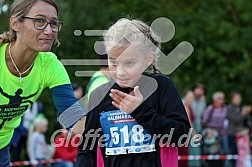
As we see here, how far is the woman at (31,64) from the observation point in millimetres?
4148

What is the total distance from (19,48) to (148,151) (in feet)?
3.72

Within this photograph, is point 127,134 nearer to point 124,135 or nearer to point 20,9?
point 124,135

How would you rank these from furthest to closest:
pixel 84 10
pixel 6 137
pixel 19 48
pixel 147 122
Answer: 1. pixel 84 10
2. pixel 6 137
3. pixel 19 48
4. pixel 147 122

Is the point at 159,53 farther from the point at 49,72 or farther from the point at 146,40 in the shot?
the point at 49,72

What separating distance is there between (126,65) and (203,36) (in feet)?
47.2

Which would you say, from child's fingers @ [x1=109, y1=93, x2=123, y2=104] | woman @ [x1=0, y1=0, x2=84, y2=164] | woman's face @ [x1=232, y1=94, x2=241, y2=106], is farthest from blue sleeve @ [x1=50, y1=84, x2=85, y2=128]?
woman's face @ [x1=232, y1=94, x2=241, y2=106]

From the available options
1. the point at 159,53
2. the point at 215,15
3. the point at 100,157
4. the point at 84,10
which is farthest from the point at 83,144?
the point at 215,15

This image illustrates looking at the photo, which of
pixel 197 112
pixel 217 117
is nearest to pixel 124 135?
pixel 217 117

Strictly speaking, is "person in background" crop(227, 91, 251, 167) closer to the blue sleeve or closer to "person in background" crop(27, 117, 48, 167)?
"person in background" crop(27, 117, 48, 167)

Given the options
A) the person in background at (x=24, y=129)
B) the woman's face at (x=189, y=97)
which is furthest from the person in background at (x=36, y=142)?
the woman's face at (x=189, y=97)

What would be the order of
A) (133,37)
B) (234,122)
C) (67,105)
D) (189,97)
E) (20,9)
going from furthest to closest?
(234,122), (189,97), (67,105), (20,9), (133,37)

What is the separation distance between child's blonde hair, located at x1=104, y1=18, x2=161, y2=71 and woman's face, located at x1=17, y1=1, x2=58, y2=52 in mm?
417

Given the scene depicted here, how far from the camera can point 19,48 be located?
425 centimetres

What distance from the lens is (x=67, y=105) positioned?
4.36 m
